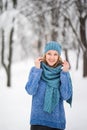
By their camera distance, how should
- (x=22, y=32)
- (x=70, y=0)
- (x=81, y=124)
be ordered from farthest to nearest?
(x=22, y=32), (x=70, y=0), (x=81, y=124)

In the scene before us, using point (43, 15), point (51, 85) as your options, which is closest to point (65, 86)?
point (51, 85)

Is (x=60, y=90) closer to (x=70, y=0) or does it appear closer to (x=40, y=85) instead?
(x=40, y=85)

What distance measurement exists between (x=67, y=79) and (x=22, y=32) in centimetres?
1793

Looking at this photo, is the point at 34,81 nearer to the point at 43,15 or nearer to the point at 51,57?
the point at 51,57

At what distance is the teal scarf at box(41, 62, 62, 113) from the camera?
537cm

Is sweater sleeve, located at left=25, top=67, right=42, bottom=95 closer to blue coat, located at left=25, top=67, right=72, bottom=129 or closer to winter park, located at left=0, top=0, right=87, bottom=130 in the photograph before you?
blue coat, located at left=25, top=67, right=72, bottom=129

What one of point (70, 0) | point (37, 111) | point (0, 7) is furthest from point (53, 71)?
point (0, 7)

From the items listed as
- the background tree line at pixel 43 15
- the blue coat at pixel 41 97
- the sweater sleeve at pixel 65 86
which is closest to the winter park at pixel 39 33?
the background tree line at pixel 43 15

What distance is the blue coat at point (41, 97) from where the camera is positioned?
536 centimetres

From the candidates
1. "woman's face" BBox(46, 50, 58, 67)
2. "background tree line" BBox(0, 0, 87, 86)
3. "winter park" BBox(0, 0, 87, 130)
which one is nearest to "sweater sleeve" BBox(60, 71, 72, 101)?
"woman's face" BBox(46, 50, 58, 67)

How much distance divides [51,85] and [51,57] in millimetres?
370

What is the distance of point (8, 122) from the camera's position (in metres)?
9.77

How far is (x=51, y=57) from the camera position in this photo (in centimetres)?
547

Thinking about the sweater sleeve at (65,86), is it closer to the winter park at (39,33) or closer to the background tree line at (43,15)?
the winter park at (39,33)
